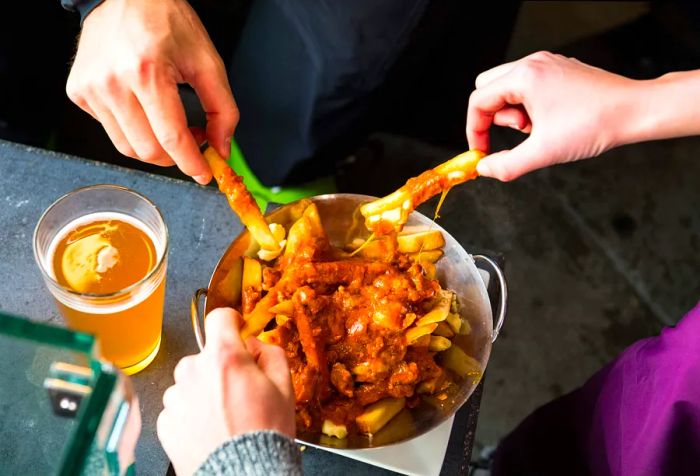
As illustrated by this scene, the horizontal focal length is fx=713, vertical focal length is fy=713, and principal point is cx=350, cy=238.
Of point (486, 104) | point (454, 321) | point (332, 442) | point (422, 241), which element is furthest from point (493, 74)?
point (332, 442)

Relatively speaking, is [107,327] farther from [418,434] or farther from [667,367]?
[667,367]

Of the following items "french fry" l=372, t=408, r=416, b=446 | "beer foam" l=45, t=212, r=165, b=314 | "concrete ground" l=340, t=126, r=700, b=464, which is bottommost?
"concrete ground" l=340, t=126, r=700, b=464

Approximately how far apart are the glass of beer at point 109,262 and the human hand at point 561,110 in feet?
1.59

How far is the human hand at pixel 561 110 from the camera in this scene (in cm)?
99

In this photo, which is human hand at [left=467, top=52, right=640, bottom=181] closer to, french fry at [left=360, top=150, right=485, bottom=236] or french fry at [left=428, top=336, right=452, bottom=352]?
french fry at [left=360, top=150, right=485, bottom=236]

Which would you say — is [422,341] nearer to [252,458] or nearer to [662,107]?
[252,458]

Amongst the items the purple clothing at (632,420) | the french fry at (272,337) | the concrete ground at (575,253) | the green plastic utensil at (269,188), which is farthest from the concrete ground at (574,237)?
the french fry at (272,337)

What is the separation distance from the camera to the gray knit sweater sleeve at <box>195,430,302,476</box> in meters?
0.70

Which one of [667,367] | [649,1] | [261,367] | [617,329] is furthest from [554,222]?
[261,367]

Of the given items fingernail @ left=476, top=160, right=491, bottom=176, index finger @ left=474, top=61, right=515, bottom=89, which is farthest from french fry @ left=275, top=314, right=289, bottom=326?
index finger @ left=474, top=61, right=515, bottom=89

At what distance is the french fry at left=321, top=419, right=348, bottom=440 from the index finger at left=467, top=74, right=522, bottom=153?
0.47m

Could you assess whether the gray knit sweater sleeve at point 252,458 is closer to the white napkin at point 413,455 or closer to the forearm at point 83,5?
the white napkin at point 413,455

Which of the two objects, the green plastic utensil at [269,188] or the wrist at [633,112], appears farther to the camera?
the green plastic utensil at [269,188]

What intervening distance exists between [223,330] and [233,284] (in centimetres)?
24
